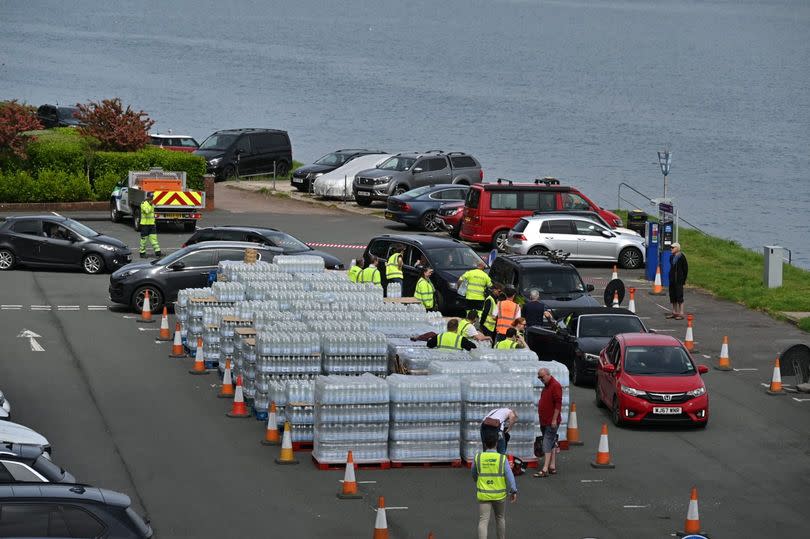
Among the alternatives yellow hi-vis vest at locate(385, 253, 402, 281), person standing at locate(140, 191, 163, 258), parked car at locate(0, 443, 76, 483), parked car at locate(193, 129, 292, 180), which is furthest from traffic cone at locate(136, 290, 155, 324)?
parked car at locate(193, 129, 292, 180)

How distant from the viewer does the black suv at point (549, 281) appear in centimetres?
2966

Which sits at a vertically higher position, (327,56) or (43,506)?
(327,56)

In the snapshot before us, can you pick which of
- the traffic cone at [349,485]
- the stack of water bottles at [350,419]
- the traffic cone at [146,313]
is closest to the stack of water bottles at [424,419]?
the stack of water bottles at [350,419]

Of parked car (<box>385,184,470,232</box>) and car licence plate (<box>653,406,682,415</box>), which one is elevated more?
parked car (<box>385,184,470,232</box>)

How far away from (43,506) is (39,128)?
132 ft

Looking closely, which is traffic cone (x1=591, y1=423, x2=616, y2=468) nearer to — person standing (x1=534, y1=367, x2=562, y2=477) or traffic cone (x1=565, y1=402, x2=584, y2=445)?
person standing (x1=534, y1=367, x2=562, y2=477)

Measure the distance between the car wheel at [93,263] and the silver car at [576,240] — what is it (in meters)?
10.9

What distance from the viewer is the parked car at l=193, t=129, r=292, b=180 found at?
5762cm

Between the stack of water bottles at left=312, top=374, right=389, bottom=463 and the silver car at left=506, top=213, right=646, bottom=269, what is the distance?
1915 cm

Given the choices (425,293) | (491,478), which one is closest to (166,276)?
(425,293)

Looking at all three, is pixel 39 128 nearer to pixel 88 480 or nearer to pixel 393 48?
pixel 88 480

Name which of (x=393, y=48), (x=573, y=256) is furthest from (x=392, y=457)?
(x=393, y=48)

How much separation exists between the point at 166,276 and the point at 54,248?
608cm

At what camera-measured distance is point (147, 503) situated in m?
17.8
